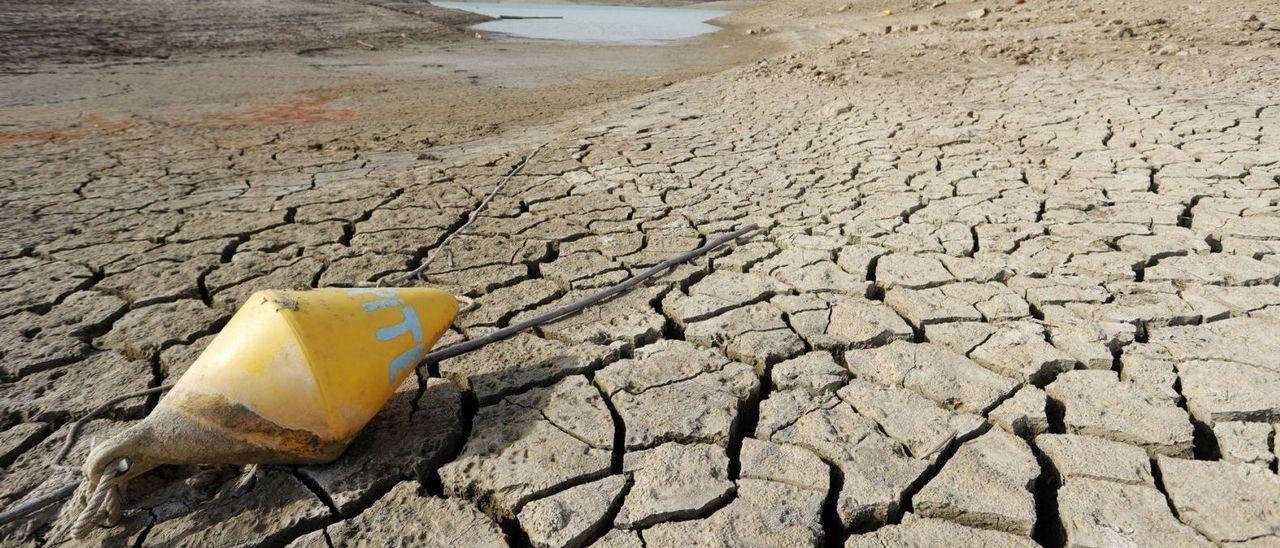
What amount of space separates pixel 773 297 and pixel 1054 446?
964 mm

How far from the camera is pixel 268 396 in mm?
1375

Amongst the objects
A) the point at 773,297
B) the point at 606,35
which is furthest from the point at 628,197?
the point at 606,35

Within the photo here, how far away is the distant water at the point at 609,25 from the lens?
14867mm

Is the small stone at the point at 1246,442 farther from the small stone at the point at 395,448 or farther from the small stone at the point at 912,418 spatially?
the small stone at the point at 395,448

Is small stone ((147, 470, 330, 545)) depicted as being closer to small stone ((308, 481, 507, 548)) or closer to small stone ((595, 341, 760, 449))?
small stone ((308, 481, 507, 548))

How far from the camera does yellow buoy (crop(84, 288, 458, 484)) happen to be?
1.38m

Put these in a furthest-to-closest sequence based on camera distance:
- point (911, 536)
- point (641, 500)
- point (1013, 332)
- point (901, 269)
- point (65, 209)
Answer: point (65, 209)
point (901, 269)
point (1013, 332)
point (641, 500)
point (911, 536)

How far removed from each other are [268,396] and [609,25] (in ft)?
59.7

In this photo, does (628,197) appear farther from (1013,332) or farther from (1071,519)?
(1071,519)

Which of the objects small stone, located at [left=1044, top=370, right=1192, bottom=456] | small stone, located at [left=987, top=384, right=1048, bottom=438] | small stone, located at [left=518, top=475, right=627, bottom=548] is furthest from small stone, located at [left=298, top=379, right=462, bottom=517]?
small stone, located at [left=1044, top=370, right=1192, bottom=456]

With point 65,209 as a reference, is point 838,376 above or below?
above

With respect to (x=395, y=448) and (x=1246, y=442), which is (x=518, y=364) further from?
(x=1246, y=442)

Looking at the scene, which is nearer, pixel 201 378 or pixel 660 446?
pixel 201 378

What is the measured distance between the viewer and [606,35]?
50.0 feet
